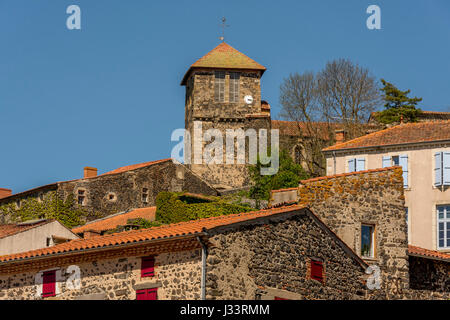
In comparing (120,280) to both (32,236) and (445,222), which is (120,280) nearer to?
(32,236)

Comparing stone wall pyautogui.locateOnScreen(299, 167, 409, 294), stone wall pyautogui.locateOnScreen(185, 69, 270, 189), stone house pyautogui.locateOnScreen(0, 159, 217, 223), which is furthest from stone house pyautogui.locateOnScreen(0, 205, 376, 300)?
stone wall pyautogui.locateOnScreen(185, 69, 270, 189)

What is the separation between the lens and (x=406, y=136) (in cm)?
4144

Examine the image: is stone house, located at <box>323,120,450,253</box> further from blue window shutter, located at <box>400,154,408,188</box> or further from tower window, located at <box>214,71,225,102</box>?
tower window, located at <box>214,71,225,102</box>

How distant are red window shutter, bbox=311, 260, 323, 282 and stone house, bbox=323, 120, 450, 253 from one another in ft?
43.4

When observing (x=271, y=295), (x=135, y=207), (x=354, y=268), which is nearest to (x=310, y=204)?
(x=354, y=268)

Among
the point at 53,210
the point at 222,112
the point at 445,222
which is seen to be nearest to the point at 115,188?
the point at 53,210

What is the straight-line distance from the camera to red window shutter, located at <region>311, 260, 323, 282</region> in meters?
25.1

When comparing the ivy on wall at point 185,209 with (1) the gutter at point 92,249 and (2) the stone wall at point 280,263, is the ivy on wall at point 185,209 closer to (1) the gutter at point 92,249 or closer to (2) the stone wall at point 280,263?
(2) the stone wall at point 280,263

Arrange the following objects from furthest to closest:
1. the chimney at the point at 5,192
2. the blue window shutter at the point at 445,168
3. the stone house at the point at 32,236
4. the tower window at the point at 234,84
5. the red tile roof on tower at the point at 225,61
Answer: the tower window at the point at 234,84
the red tile roof on tower at the point at 225,61
the chimney at the point at 5,192
the blue window shutter at the point at 445,168
the stone house at the point at 32,236

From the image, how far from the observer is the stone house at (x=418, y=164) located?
38094 mm

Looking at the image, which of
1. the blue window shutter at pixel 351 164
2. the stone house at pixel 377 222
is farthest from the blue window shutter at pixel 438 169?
the stone house at pixel 377 222

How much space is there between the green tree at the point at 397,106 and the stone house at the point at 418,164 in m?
16.1

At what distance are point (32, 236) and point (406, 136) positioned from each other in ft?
59.5
